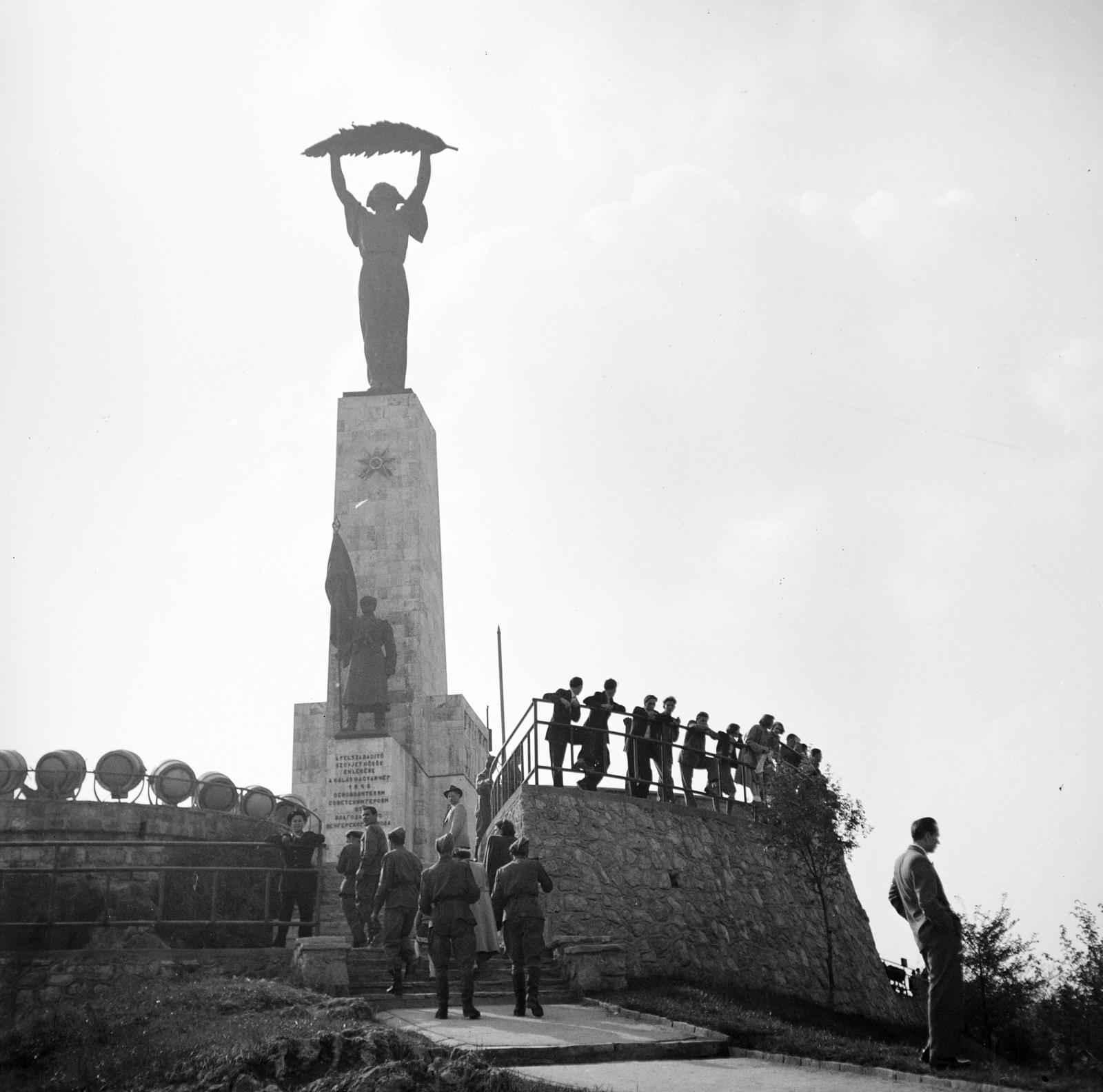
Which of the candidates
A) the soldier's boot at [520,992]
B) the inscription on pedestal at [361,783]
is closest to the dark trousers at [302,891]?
the soldier's boot at [520,992]

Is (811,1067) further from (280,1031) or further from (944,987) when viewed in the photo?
(280,1031)

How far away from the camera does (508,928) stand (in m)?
10.5

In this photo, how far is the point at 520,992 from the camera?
408 inches

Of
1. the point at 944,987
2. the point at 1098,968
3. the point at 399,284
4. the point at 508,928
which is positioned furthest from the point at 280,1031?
the point at 399,284

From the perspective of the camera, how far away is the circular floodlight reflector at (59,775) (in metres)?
16.5

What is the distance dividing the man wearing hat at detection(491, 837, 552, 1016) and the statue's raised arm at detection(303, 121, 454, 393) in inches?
607

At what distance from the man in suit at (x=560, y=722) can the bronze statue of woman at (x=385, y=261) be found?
11145 mm

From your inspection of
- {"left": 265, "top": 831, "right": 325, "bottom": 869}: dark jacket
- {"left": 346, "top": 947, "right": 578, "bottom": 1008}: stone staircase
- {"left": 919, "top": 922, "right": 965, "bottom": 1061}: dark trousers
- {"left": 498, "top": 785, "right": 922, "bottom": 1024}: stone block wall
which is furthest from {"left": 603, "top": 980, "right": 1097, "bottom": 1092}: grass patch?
{"left": 265, "top": 831, "right": 325, "bottom": 869}: dark jacket

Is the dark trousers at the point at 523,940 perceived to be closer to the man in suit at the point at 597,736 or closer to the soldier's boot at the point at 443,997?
the soldier's boot at the point at 443,997

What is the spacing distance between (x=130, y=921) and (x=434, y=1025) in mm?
4107

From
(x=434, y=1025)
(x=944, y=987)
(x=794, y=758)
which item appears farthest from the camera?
(x=794, y=758)

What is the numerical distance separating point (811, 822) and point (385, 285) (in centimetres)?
1470

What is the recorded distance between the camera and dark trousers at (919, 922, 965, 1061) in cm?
785

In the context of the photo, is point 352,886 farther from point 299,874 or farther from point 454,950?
point 454,950
